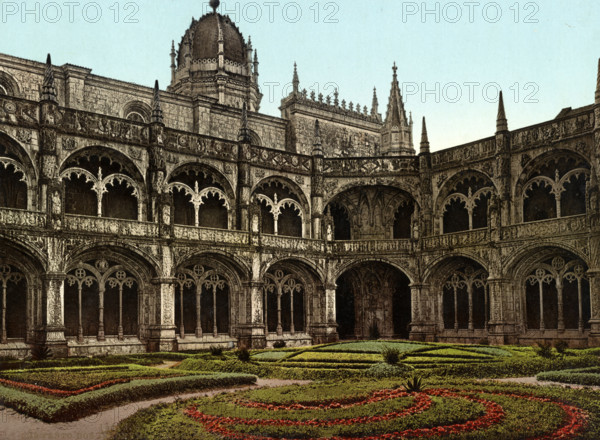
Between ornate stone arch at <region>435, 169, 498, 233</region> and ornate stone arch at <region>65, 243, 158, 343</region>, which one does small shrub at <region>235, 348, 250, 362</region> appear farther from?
ornate stone arch at <region>435, 169, 498, 233</region>

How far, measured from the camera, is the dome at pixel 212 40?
5000cm

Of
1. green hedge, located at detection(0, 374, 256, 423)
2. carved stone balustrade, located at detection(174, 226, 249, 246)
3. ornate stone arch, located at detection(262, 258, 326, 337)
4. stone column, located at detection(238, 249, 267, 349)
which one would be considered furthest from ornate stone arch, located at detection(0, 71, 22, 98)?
green hedge, located at detection(0, 374, 256, 423)

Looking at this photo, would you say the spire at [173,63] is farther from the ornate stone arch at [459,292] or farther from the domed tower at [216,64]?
the ornate stone arch at [459,292]

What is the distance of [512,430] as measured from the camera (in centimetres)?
1151

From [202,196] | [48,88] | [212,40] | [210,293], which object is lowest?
[210,293]

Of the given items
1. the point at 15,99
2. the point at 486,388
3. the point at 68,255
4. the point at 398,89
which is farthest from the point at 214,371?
the point at 398,89

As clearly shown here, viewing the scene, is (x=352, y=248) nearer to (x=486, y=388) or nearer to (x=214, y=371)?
(x=214, y=371)

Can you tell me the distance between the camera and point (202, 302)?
37062mm

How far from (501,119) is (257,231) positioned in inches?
572

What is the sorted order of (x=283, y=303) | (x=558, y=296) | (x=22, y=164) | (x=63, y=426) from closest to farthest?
(x=63, y=426) → (x=22, y=164) → (x=558, y=296) → (x=283, y=303)

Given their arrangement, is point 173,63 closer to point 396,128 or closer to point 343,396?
point 396,128

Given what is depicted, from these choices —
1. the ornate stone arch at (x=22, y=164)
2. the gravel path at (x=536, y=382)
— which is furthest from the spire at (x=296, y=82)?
the gravel path at (x=536, y=382)

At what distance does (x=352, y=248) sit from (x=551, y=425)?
29361 millimetres

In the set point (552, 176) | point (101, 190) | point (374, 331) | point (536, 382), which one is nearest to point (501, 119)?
point (552, 176)
